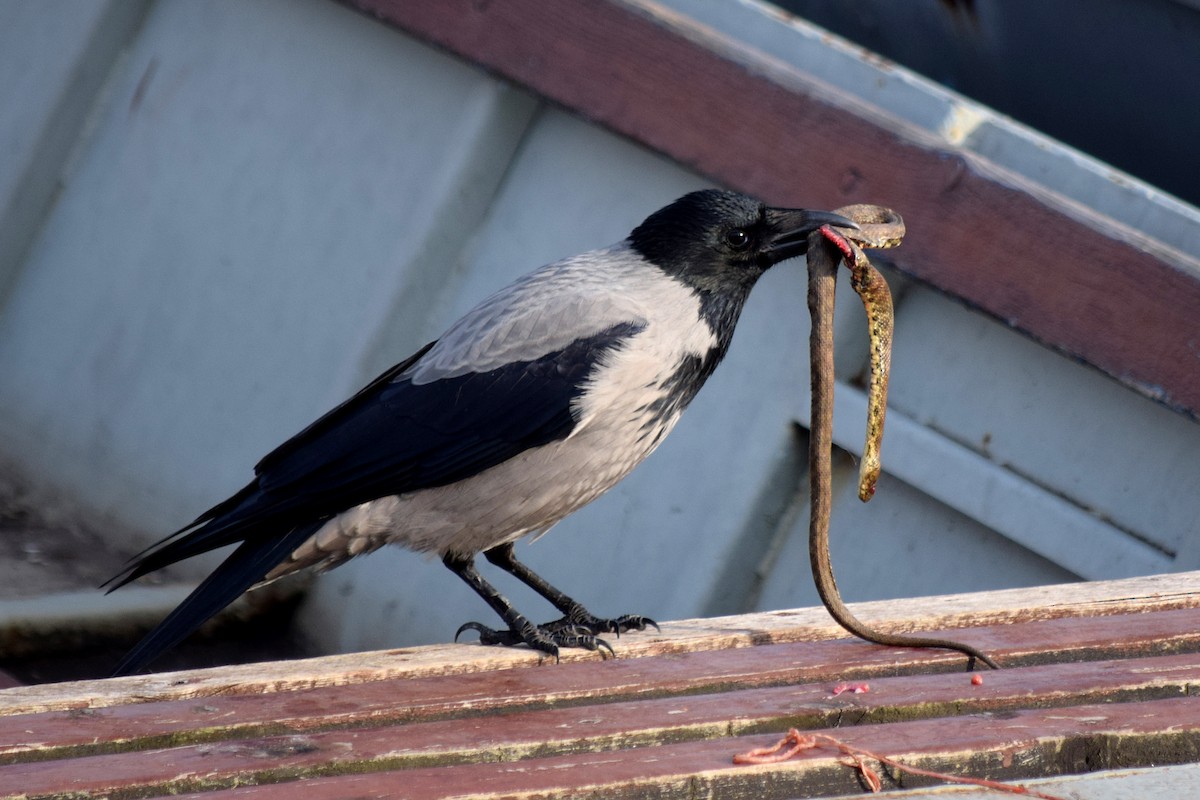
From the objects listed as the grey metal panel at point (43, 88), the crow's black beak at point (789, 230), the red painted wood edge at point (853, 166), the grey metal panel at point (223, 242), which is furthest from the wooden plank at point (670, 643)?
the grey metal panel at point (43, 88)

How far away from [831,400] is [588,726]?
2.30 feet

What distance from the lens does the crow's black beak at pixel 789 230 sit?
3043 mm

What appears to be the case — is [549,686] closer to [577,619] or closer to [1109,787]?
[577,619]

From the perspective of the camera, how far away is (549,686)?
7.73ft

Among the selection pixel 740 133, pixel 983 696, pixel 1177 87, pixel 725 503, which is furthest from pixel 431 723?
pixel 1177 87

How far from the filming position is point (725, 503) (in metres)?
4.21

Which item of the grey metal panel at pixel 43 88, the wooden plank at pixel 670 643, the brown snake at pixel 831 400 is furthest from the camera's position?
the grey metal panel at pixel 43 88

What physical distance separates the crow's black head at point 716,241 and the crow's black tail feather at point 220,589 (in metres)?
0.93

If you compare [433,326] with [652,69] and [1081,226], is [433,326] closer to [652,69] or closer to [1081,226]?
[652,69]

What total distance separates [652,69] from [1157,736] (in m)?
2.72

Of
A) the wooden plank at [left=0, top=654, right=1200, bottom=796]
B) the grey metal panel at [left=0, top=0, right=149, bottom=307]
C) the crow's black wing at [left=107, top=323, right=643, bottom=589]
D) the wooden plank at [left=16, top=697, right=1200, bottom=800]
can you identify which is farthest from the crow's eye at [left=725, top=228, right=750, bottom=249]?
the grey metal panel at [left=0, top=0, right=149, bottom=307]

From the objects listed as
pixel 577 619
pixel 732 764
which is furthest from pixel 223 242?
pixel 732 764

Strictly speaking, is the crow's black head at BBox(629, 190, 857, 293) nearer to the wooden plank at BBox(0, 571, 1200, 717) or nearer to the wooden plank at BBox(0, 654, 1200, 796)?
the wooden plank at BBox(0, 571, 1200, 717)

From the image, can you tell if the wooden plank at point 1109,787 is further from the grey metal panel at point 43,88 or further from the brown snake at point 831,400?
the grey metal panel at point 43,88
